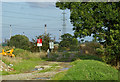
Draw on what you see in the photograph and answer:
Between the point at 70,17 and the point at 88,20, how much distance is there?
1.79 metres

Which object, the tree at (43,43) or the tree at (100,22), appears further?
the tree at (43,43)

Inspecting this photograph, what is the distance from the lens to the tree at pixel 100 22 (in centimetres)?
1495

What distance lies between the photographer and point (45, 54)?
24.4 meters

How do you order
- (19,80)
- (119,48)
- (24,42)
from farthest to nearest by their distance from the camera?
(24,42), (119,48), (19,80)

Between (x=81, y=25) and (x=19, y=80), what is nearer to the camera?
(x=19, y=80)

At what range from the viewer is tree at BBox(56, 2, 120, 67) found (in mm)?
14953

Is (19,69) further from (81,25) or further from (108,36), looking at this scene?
(108,36)

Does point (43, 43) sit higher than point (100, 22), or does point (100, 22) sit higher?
point (100, 22)

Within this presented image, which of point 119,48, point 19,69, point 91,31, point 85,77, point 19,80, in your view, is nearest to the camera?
point 19,80

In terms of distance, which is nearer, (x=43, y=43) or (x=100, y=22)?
(x=100, y=22)

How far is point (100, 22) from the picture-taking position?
15312mm

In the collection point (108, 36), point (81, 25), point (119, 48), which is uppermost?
point (81, 25)

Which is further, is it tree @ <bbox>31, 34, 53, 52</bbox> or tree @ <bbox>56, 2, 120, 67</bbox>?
tree @ <bbox>31, 34, 53, 52</bbox>

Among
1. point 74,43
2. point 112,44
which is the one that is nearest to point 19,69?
point 112,44
